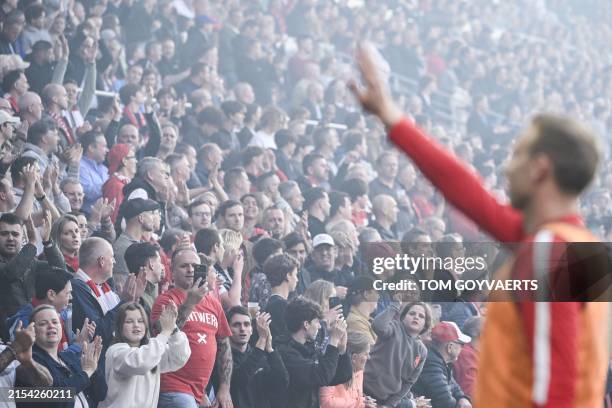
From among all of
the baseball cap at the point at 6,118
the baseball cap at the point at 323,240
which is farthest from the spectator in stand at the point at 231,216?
the baseball cap at the point at 6,118

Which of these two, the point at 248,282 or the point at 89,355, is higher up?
the point at 248,282

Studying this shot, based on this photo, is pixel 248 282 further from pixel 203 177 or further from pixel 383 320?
pixel 203 177

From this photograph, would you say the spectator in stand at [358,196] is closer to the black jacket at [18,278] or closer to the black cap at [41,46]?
the black cap at [41,46]

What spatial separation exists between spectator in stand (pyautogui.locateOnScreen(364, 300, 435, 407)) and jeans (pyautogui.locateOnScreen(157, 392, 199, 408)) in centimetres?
122

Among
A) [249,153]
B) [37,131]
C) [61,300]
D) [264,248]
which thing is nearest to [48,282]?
[61,300]

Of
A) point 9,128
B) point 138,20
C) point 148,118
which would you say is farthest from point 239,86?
point 9,128

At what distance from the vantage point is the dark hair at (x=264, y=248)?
7.37m

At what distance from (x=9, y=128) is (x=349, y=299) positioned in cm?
275

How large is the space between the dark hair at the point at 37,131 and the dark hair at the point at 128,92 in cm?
233

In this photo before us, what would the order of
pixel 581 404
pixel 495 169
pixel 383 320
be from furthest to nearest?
pixel 495 169, pixel 383 320, pixel 581 404

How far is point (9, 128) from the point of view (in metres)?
7.22

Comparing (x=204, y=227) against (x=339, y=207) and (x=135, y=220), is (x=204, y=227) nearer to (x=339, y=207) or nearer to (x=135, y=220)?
(x=135, y=220)

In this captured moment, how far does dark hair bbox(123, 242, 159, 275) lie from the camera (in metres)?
6.35

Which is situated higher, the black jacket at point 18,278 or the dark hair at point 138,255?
the dark hair at point 138,255
